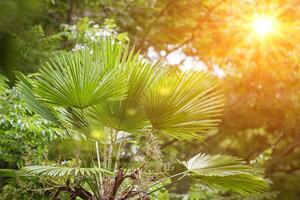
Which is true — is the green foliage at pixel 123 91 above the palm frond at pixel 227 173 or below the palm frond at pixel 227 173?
above

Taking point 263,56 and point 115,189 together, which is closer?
point 115,189

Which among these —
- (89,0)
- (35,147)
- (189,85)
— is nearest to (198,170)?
(189,85)

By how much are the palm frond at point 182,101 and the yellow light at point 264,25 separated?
5.01 metres

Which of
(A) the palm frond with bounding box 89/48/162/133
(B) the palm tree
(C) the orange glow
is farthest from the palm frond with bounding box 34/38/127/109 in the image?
(C) the orange glow

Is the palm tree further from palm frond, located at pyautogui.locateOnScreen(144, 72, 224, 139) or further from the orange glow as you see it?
the orange glow

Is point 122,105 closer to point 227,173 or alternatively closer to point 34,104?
point 34,104

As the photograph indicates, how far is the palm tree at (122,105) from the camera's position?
3.17 m

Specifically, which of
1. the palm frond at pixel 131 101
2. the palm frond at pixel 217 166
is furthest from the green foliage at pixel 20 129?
the palm frond at pixel 217 166

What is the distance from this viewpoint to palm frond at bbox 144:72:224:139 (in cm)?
342

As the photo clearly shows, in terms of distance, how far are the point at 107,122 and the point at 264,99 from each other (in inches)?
234

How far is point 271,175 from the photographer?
972 cm

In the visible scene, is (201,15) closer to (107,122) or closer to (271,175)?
(271,175)

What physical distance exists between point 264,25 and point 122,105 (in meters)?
5.56

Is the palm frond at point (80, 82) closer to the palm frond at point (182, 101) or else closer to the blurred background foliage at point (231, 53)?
the palm frond at point (182, 101)
